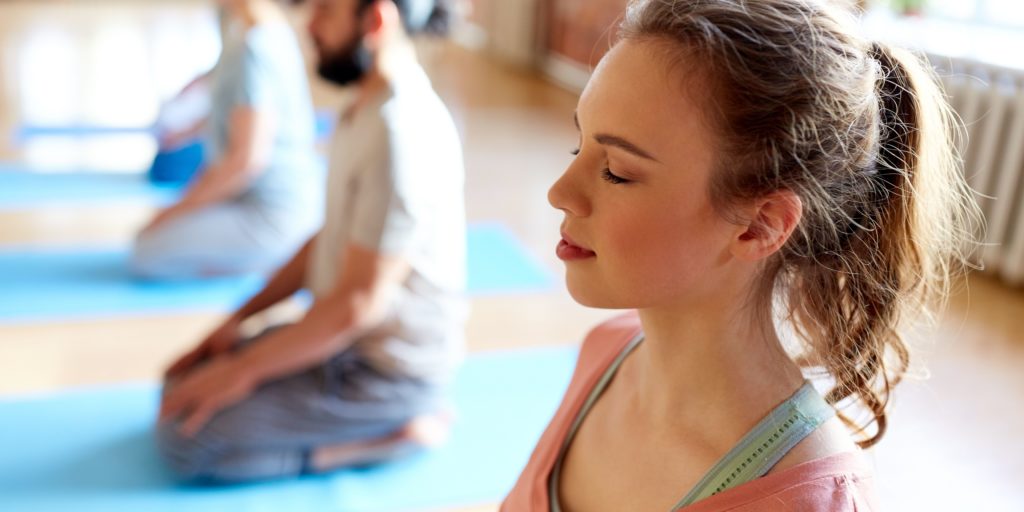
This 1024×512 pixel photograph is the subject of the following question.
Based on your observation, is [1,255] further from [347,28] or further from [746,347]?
[746,347]

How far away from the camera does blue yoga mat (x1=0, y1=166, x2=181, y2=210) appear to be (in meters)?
4.19

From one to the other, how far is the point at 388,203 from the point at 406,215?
0.15ft

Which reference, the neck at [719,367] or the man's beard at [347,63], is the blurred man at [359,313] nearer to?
the man's beard at [347,63]

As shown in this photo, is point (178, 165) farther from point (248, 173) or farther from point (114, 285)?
point (248, 173)

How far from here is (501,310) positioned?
3291 mm

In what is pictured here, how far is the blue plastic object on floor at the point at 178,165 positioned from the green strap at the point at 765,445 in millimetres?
4030

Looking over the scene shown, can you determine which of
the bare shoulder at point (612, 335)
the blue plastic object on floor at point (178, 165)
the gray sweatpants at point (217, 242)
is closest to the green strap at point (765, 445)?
the bare shoulder at point (612, 335)

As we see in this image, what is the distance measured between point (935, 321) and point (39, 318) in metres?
2.84

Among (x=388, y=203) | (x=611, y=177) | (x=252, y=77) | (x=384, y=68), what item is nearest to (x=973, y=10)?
(x=252, y=77)

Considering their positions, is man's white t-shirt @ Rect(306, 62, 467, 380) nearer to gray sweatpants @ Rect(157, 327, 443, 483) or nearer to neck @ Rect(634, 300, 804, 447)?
gray sweatpants @ Rect(157, 327, 443, 483)

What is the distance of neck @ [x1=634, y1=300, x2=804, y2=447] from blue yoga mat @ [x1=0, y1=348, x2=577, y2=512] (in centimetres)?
129

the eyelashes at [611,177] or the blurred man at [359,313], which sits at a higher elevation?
the eyelashes at [611,177]

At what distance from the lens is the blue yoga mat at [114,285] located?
3180mm

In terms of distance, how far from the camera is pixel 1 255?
358 centimetres
